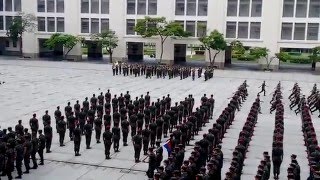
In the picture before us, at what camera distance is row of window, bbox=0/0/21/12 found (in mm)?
56062

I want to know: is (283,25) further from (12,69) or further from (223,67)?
(12,69)

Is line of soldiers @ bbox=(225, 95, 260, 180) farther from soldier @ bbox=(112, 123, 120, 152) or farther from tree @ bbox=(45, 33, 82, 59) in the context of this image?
tree @ bbox=(45, 33, 82, 59)

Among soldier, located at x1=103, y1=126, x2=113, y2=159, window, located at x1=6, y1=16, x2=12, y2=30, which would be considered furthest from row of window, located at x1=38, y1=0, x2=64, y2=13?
soldier, located at x1=103, y1=126, x2=113, y2=159

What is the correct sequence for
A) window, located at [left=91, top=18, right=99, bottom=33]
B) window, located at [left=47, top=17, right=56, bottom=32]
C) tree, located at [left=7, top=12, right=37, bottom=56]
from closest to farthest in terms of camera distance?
tree, located at [left=7, top=12, right=37, bottom=56] → window, located at [left=91, top=18, right=99, bottom=33] → window, located at [left=47, top=17, right=56, bottom=32]

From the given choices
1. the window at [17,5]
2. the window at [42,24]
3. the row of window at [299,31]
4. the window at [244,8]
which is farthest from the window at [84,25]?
the row of window at [299,31]

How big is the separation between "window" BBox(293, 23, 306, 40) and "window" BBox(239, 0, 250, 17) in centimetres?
532

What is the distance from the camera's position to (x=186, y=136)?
1540cm

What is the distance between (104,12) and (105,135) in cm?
4083

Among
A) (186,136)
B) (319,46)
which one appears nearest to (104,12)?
(319,46)

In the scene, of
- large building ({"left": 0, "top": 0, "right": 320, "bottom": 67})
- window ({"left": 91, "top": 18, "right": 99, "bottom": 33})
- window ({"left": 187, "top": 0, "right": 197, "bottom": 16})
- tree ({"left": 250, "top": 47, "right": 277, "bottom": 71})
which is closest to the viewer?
tree ({"left": 250, "top": 47, "right": 277, "bottom": 71})

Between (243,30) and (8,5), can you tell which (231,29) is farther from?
(8,5)

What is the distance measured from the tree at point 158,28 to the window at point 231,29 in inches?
178

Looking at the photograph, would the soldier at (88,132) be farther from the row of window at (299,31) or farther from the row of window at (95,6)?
the row of window at (95,6)

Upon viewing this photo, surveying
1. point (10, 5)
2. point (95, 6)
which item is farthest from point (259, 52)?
point (10, 5)
